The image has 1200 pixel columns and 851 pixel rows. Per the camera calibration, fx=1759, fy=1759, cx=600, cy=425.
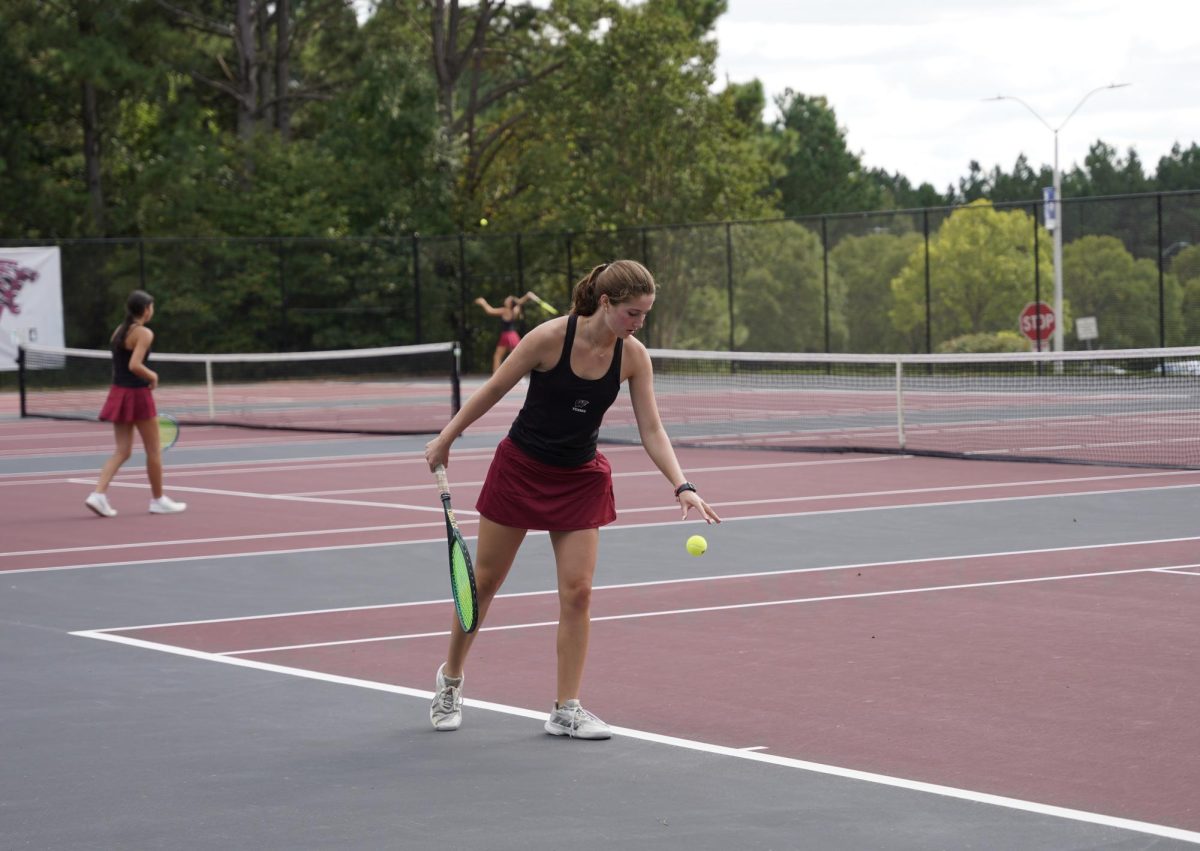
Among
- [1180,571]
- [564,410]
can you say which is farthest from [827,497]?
[564,410]

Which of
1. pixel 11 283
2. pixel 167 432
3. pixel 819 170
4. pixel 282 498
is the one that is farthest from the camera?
pixel 819 170

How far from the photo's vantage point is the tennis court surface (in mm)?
4887

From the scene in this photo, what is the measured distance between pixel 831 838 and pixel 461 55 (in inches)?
1717

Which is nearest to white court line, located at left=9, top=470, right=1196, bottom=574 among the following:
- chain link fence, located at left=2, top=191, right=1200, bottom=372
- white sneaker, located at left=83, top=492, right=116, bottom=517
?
white sneaker, located at left=83, top=492, right=116, bottom=517

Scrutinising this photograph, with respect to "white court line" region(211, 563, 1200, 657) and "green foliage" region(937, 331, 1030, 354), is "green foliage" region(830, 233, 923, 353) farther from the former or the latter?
"white court line" region(211, 563, 1200, 657)

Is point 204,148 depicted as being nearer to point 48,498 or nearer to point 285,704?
point 48,498

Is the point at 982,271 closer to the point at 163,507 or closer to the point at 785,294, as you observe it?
the point at 785,294

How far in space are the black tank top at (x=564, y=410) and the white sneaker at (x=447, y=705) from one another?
0.85 metres

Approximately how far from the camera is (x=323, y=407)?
27.6m

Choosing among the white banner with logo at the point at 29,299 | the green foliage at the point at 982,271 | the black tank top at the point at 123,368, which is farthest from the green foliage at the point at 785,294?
the black tank top at the point at 123,368

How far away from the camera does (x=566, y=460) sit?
5922mm

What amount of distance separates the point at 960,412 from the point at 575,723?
689 inches

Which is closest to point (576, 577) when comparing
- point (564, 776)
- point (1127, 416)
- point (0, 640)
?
point (564, 776)

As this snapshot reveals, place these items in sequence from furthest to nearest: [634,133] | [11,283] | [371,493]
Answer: [634,133] < [11,283] < [371,493]
